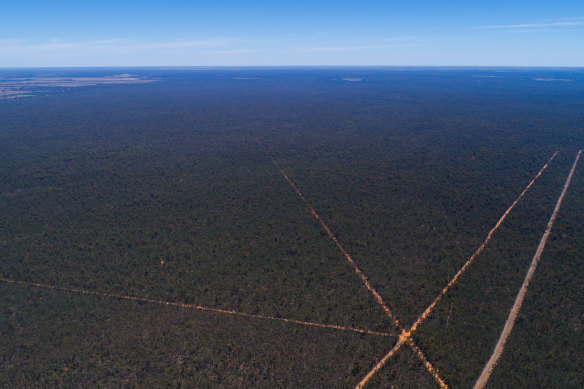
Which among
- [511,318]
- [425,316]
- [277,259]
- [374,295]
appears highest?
[277,259]

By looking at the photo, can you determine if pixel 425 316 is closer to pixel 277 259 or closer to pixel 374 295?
pixel 374 295

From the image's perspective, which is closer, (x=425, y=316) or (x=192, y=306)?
(x=425, y=316)

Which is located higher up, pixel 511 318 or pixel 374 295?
pixel 374 295

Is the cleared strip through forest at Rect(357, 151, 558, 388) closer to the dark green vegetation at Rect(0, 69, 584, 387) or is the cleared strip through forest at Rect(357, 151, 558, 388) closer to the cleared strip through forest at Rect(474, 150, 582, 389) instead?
the dark green vegetation at Rect(0, 69, 584, 387)

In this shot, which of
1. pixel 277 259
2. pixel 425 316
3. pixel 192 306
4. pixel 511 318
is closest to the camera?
pixel 511 318

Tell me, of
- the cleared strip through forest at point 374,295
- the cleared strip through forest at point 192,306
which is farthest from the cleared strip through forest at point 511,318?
the cleared strip through forest at point 192,306

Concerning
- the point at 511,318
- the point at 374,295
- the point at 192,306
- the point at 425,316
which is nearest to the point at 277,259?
the point at 192,306

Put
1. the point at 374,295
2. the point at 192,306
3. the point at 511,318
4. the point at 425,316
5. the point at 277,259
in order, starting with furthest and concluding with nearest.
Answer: the point at 277,259 → the point at 374,295 → the point at 192,306 → the point at 425,316 → the point at 511,318

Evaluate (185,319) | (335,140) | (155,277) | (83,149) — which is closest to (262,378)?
(185,319)

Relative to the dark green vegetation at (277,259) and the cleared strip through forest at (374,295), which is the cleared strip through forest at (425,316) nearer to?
the cleared strip through forest at (374,295)

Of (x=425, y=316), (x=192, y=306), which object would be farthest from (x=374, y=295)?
→ (x=192, y=306)
